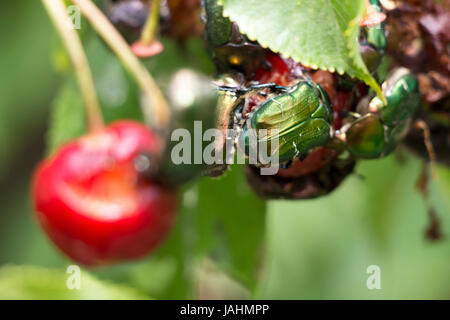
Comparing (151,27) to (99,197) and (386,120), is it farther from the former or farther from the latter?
(386,120)

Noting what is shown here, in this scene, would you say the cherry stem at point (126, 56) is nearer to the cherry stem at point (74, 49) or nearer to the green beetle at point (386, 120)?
the cherry stem at point (74, 49)

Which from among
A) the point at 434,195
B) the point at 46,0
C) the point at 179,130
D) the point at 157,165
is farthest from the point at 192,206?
the point at 434,195

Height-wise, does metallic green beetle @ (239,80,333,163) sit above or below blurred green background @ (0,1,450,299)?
below

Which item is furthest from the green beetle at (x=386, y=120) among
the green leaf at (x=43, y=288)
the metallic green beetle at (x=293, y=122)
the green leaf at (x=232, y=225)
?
the green leaf at (x=43, y=288)

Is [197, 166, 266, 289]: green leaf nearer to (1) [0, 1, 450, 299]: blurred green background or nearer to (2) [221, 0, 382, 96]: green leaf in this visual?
(1) [0, 1, 450, 299]: blurred green background

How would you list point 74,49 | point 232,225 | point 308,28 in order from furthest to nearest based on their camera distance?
point 232,225 < point 74,49 < point 308,28

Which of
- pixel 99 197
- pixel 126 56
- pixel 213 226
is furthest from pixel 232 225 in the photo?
pixel 126 56

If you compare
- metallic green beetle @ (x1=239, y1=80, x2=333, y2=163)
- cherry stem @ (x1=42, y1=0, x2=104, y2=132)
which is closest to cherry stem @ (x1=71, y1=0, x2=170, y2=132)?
cherry stem @ (x1=42, y1=0, x2=104, y2=132)
